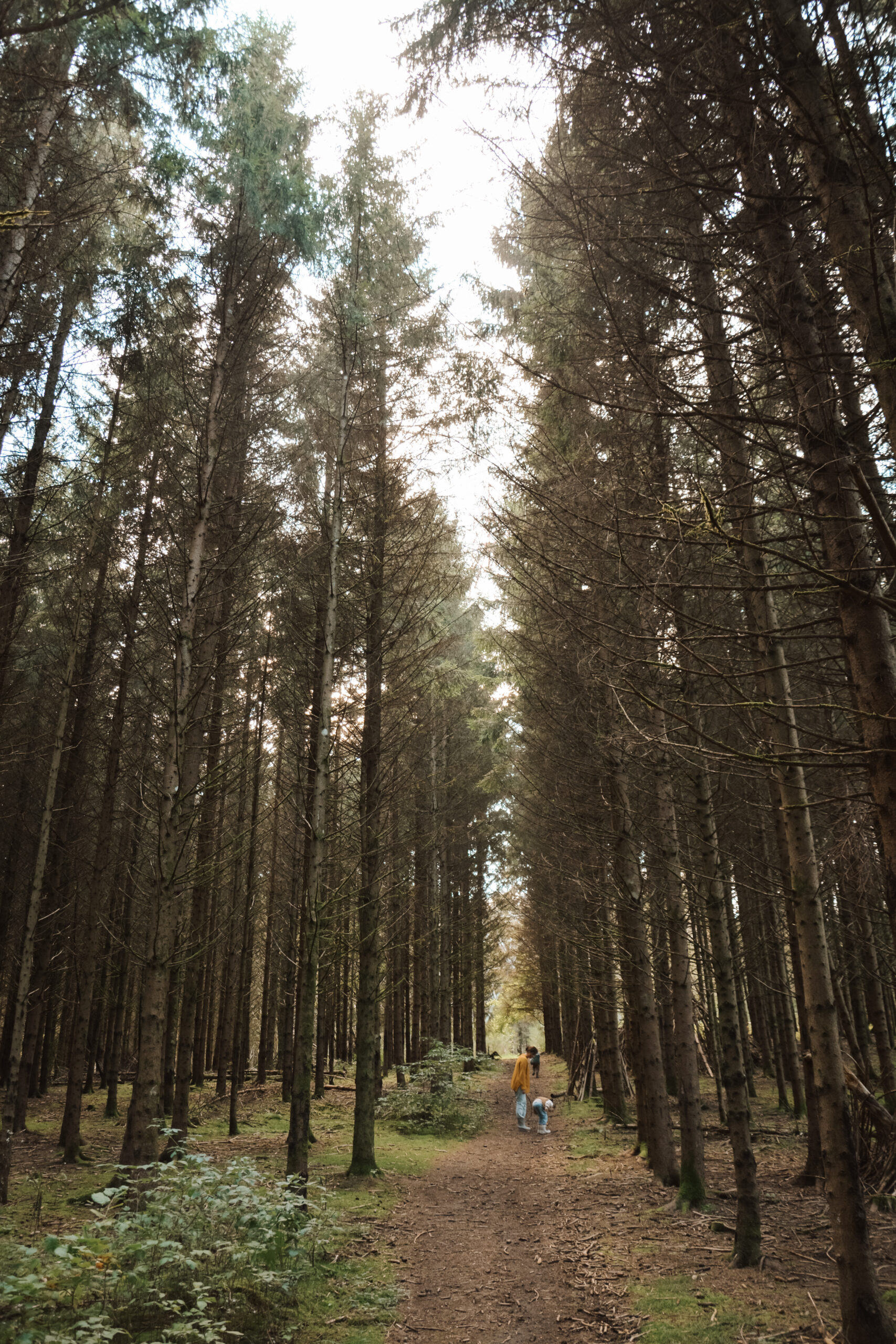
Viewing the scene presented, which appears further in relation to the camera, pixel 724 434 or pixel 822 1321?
pixel 724 434

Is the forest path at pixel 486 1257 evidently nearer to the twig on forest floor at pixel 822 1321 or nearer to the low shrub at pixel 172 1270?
the low shrub at pixel 172 1270

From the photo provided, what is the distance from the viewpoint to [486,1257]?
6.34 metres

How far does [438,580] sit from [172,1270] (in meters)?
8.04

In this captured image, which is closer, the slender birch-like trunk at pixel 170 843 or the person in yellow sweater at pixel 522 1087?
the slender birch-like trunk at pixel 170 843

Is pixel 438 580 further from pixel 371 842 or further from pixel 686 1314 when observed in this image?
pixel 686 1314

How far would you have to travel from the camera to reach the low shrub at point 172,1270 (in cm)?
356

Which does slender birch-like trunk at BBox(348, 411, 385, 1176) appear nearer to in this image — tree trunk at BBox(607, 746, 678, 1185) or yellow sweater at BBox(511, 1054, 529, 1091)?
tree trunk at BBox(607, 746, 678, 1185)

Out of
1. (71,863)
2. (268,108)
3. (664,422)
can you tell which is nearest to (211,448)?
(268,108)

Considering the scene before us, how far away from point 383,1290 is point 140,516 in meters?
10.4

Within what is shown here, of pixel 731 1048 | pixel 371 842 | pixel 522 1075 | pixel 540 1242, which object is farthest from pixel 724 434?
pixel 522 1075

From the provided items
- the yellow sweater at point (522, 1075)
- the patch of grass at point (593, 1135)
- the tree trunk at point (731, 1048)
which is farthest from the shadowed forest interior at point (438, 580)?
the yellow sweater at point (522, 1075)

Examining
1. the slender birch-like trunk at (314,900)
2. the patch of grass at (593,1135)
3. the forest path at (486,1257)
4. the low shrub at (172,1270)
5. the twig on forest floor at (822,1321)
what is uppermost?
the slender birch-like trunk at (314,900)

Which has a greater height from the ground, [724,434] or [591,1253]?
[724,434]

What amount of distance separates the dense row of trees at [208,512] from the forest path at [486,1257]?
4.33 ft
